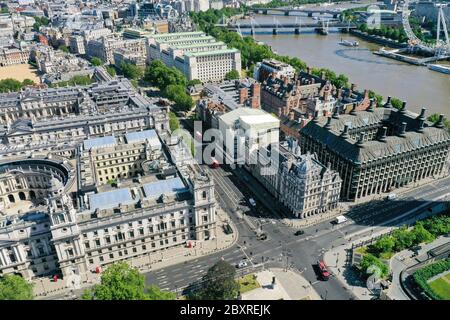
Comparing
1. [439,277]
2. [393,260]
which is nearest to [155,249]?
[393,260]

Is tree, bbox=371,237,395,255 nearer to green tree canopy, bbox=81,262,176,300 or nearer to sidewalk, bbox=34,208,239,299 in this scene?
sidewalk, bbox=34,208,239,299

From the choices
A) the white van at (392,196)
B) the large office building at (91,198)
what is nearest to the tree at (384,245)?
the white van at (392,196)

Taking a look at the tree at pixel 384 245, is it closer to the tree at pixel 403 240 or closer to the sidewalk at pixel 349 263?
the tree at pixel 403 240

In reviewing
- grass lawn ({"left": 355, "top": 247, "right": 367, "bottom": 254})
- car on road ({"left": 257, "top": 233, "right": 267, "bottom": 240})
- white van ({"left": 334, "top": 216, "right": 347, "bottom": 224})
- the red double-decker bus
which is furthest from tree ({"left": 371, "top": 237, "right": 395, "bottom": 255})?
the red double-decker bus

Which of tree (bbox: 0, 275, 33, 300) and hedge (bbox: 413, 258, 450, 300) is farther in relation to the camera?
hedge (bbox: 413, 258, 450, 300)

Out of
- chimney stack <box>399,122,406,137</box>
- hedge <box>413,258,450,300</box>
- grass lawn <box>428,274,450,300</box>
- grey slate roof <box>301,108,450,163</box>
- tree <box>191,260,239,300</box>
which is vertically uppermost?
chimney stack <box>399,122,406,137</box>
